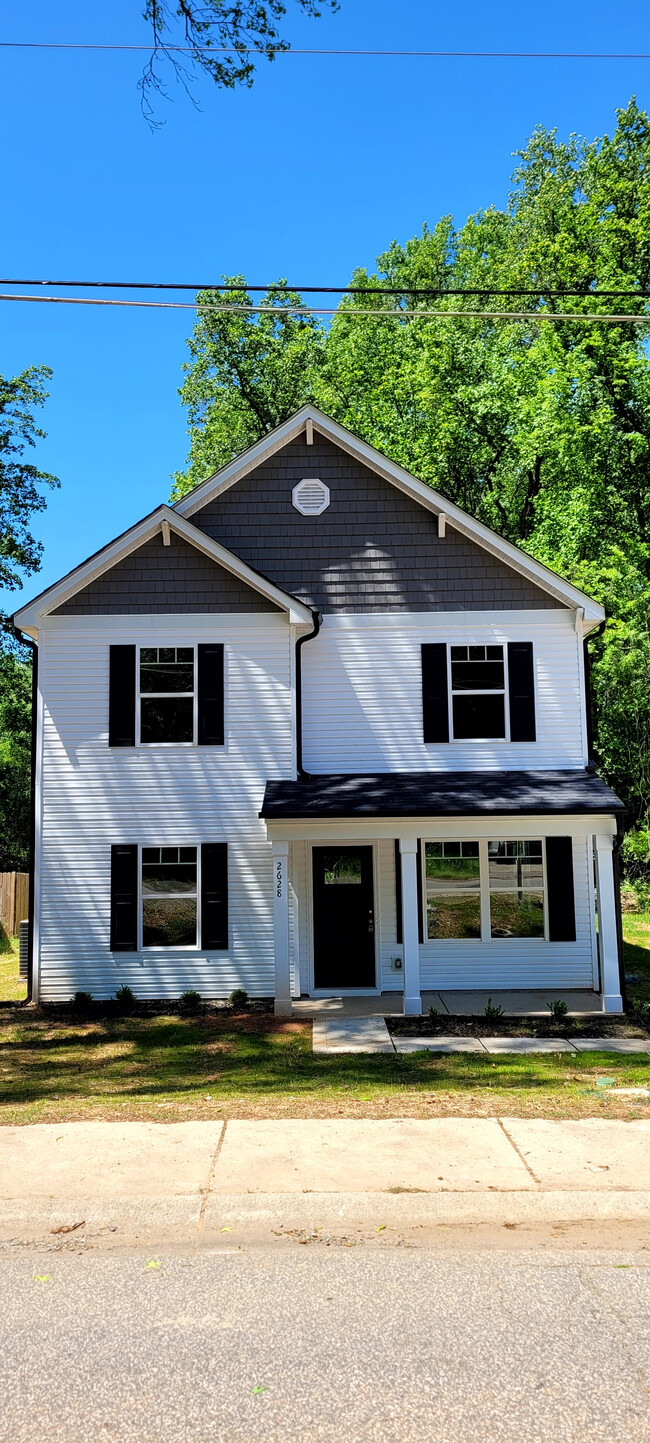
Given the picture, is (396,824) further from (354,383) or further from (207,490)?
(354,383)

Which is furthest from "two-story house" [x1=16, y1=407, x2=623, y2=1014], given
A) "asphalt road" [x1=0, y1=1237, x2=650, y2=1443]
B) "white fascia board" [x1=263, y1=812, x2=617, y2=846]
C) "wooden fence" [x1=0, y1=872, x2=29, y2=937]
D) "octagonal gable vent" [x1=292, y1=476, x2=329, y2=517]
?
"wooden fence" [x1=0, y1=872, x2=29, y2=937]

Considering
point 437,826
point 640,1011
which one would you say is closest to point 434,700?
point 437,826

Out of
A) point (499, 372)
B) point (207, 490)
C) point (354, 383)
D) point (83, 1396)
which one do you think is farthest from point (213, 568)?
point (354, 383)

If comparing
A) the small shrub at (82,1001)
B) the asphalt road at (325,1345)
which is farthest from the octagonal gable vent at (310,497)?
the asphalt road at (325,1345)

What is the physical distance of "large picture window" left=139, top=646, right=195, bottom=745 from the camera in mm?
15305

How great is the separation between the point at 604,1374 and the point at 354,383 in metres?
30.3

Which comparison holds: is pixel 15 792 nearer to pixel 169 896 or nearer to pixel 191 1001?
pixel 169 896

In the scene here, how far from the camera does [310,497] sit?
16219 millimetres

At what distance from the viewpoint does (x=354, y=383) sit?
1244 inches

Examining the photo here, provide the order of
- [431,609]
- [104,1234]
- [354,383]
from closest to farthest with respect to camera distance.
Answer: [104,1234], [431,609], [354,383]

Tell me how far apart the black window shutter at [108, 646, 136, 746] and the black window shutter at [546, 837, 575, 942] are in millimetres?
6673

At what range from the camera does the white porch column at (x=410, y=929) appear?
44.4 ft

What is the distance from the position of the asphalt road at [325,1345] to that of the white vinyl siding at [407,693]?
9.94 meters

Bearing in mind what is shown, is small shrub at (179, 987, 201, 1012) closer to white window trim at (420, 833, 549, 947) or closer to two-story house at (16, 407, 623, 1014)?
two-story house at (16, 407, 623, 1014)
